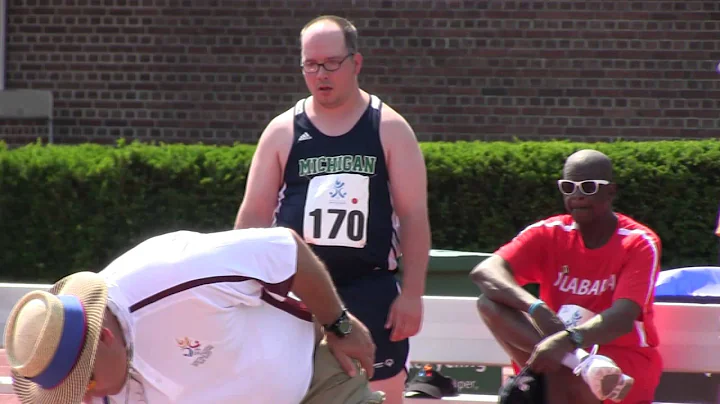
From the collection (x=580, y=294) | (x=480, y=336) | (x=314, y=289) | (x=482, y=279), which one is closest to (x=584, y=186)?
(x=580, y=294)

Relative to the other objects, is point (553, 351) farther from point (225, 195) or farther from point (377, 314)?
point (225, 195)

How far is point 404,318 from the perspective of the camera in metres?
3.54

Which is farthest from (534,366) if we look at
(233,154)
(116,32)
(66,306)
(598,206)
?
(116,32)

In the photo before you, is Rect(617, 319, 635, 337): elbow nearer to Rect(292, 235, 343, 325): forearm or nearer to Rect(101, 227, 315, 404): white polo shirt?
Rect(292, 235, 343, 325): forearm

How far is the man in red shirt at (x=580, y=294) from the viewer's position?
3842 mm

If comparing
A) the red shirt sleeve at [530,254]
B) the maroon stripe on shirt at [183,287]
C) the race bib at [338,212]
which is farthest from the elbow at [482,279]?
the maroon stripe on shirt at [183,287]

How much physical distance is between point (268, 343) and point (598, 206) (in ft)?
5.98

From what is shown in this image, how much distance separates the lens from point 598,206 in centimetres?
407

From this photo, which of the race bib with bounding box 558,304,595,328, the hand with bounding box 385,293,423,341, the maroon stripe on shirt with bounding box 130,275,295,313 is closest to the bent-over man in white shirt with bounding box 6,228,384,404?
the maroon stripe on shirt with bounding box 130,275,295,313

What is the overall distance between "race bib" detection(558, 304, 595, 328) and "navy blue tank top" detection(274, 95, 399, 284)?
76 cm

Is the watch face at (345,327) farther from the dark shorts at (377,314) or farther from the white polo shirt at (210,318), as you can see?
the dark shorts at (377,314)

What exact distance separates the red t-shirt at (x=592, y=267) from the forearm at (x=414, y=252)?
2.03 ft

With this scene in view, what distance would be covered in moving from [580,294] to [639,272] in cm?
25

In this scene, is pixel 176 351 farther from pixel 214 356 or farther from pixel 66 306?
pixel 66 306
